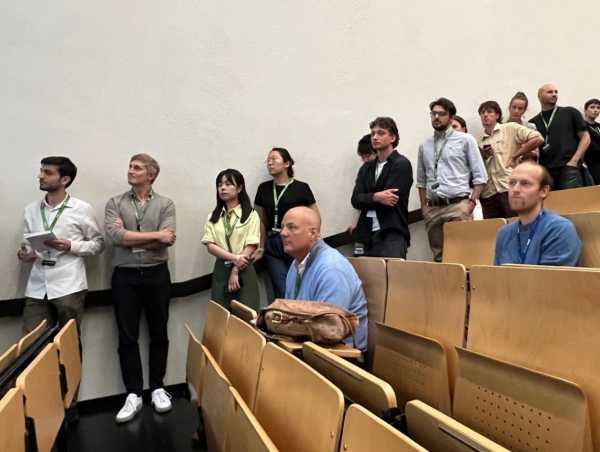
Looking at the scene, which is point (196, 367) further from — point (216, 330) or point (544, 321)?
point (544, 321)

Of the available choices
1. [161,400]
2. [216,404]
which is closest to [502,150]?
[161,400]

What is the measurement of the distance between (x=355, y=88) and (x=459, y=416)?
270cm

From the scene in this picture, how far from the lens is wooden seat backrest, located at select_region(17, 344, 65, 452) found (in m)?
1.25

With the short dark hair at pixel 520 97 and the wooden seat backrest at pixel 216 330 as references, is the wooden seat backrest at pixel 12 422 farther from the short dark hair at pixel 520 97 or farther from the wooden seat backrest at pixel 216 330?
the short dark hair at pixel 520 97

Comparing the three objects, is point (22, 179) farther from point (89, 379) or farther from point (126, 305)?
point (89, 379)

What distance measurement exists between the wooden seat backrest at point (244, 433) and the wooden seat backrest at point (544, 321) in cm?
65

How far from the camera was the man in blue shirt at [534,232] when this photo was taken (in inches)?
71.3

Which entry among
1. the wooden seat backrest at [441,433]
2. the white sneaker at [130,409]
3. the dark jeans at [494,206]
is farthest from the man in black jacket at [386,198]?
the wooden seat backrest at [441,433]

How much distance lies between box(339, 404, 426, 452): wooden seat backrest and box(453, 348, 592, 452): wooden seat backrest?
427 mm

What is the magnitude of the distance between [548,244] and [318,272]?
0.83 metres

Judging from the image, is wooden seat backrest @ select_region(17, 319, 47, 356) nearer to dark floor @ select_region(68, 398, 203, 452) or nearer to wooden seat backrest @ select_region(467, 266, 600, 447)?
dark floor @ select_region(68, 398, 203, 452)

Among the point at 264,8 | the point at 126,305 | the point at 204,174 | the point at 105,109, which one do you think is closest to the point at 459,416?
the point at 126,305

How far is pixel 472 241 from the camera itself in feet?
8.14

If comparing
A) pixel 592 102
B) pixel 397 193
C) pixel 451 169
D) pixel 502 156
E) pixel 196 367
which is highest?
pixel 592 102
